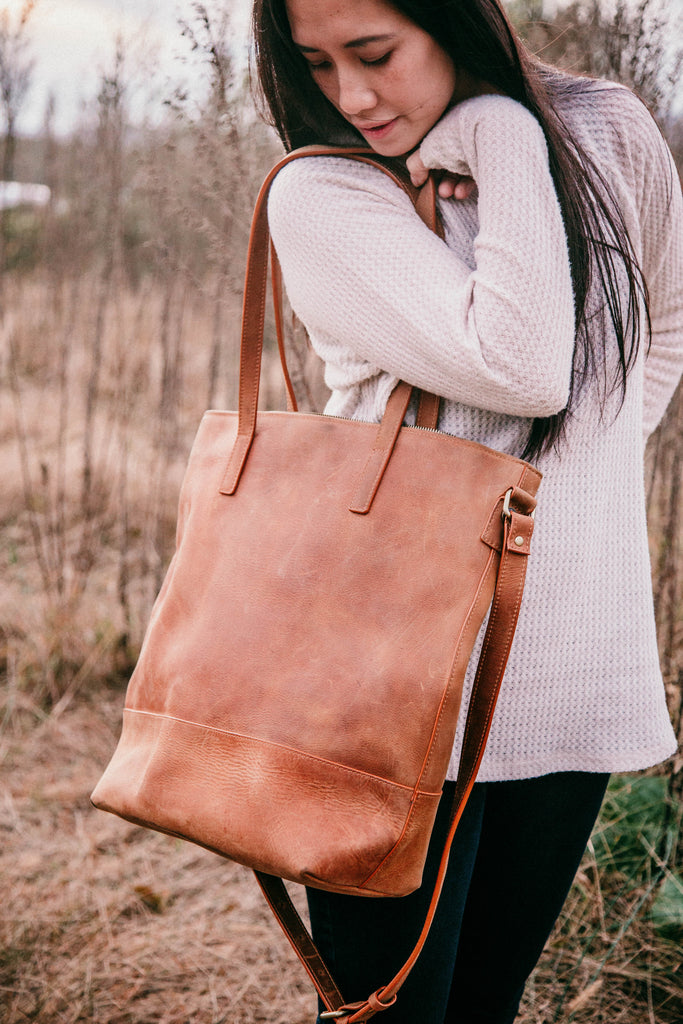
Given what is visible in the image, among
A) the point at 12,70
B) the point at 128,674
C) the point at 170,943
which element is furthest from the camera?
the point at 128,674

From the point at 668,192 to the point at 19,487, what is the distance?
161 inches

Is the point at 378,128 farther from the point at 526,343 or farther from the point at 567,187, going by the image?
the point at 526,343

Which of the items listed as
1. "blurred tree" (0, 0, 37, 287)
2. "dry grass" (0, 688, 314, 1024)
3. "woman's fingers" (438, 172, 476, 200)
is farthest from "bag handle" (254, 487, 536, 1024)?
"blurred tree" (0, 0, 37, 287)

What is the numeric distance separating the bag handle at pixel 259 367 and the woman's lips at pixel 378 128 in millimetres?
23

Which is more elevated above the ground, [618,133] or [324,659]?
[618,133]

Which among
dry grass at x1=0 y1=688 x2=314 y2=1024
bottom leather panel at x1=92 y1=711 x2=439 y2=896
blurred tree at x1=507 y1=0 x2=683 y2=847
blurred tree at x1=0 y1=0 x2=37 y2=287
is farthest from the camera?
blurred tree at x1=0 y1=0 x2=37 y2=287

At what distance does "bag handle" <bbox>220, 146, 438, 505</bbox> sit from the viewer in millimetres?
958

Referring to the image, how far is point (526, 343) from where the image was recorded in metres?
0.91

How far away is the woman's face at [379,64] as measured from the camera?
0.98 meters

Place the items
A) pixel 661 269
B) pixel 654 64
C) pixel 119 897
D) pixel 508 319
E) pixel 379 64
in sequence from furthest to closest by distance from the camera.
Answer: pixel 119 897
pixel 654 64
pixel 661 269
pixel 379 64
pixel 508 319

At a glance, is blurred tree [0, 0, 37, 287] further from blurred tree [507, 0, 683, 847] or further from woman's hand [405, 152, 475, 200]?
woman's hand [405, 152, 475, 200]

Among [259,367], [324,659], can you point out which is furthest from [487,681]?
[259,367]

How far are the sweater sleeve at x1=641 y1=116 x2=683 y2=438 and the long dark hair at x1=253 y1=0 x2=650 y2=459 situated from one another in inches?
3.3

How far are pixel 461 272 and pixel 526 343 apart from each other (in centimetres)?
12
